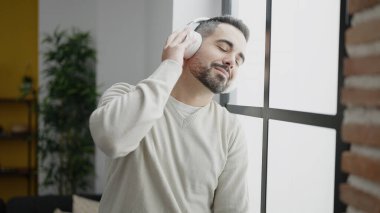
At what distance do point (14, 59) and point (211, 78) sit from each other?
3957 mm

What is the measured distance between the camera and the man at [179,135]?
109 centimetres

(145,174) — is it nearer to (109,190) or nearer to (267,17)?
(109,190)

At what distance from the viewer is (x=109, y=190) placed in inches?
48.7

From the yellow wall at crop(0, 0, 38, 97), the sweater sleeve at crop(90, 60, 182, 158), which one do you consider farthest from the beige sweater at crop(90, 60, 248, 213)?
the yellow wall at crop(0, 0, 38, 97)

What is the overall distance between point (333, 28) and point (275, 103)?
0.57 m

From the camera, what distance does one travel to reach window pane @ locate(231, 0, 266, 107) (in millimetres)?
2309

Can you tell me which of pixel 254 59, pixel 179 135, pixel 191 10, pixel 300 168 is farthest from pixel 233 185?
pixel 191 10

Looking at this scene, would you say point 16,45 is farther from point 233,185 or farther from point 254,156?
point 233,185

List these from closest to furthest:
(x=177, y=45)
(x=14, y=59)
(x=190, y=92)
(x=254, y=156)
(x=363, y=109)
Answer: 1. (x=363, y=109)
2. (x=177, y=45)
3. (x=190, y=92)
4. (x=254, y=156)
5. (x=14, y=59)

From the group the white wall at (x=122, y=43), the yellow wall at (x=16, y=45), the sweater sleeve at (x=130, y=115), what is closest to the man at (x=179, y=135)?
the sweater sleeve at (x=130, y=115)

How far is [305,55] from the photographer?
1820 millimetres

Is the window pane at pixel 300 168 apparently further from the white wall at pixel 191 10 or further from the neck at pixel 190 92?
the white wall at pixel 191 10

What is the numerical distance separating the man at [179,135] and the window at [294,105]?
0.39 meters

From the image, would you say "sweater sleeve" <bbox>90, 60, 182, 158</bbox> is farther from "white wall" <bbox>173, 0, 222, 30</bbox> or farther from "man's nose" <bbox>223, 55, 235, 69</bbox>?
"white wall" <bbox>173, 0, 222, 30</bbox>
